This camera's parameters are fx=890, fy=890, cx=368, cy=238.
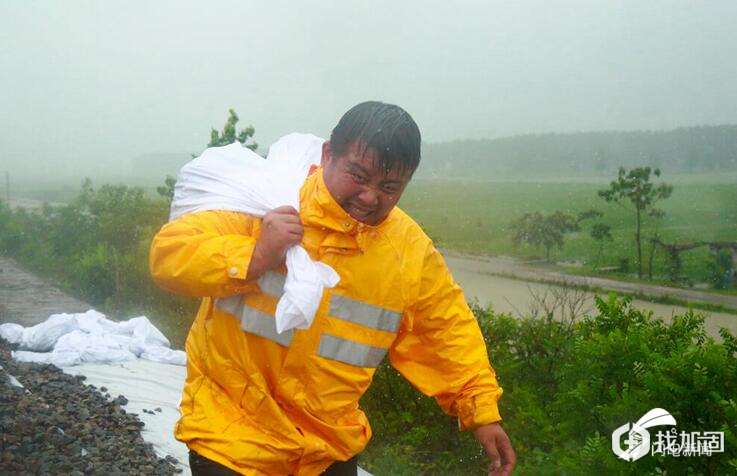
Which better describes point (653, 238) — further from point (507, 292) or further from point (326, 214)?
point (326, 214)

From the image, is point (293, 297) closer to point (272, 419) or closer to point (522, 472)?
point (272, 419)

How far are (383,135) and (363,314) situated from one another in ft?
1.53

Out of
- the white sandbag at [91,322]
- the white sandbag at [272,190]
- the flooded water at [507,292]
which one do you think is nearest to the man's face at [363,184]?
the white sandbag at [272,190]

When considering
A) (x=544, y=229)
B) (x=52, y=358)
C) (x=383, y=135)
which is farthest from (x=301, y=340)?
(x=52, y=358)

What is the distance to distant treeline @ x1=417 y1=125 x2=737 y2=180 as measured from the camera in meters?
5.72

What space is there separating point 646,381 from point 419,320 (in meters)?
1.04

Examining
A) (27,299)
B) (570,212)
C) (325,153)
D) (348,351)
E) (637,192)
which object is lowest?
(27,299)

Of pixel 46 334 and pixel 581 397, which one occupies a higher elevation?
pixel 581 397

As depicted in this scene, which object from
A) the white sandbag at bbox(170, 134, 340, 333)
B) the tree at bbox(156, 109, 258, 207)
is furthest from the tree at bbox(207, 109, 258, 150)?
the white sandbag at bbox(170, 134, 340, 333)

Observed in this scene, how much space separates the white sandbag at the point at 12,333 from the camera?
22.2 ft

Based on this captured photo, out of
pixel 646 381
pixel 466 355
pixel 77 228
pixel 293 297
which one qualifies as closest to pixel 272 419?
pixel 293 297

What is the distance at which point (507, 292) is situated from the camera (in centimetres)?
624

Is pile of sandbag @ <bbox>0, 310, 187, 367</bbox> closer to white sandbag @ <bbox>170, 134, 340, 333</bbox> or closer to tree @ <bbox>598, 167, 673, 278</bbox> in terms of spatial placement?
tree @ <bbox>598, 167, 673, 278</bbox>

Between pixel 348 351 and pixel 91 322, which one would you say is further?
pixel 91 322
